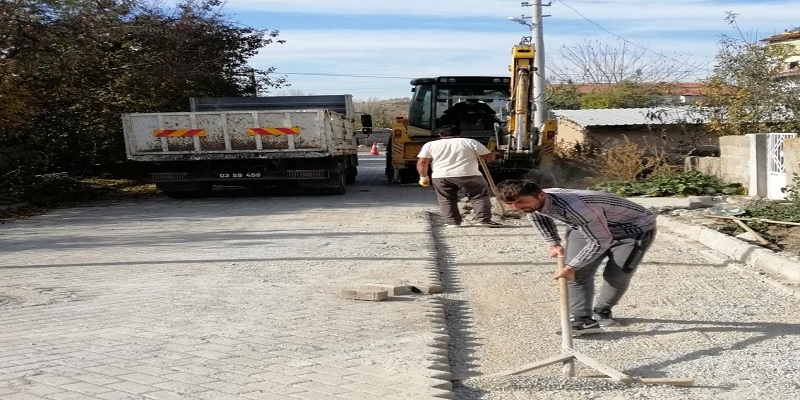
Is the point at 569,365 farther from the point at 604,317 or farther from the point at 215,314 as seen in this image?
the point at 215,314

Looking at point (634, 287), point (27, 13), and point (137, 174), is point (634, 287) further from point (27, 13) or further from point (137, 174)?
point (137, 174)

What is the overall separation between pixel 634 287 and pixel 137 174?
1635cm

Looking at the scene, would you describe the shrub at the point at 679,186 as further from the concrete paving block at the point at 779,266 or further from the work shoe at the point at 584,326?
the work shoe at the point at 584,326

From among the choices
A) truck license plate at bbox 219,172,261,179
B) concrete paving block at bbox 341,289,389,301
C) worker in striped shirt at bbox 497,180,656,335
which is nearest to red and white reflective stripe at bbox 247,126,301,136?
truck license plate at bbox 219,172,261,179

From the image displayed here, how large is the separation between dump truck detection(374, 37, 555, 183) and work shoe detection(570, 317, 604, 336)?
11758 mm

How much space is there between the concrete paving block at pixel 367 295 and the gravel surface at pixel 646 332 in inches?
20.6

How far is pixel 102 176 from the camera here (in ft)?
66.8

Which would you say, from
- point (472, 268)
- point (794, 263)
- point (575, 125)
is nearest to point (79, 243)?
point (472, 268)

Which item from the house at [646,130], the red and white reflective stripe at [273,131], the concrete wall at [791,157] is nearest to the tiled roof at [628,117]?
the house at [646,130]

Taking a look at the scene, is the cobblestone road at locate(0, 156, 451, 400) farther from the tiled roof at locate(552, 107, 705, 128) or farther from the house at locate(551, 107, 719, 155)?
the tiled roof at locate(552, 107, 705, 128)

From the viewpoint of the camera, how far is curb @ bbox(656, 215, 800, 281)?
25.5 ft

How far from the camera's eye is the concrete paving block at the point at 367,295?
6668 millimetres

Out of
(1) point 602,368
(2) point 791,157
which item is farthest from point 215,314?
(2) point 791,157

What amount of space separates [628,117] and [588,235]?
60.1 feet
